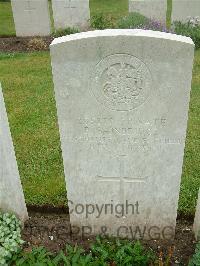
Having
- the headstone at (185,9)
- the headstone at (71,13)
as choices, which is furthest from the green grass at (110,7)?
the headstone at (185,9)

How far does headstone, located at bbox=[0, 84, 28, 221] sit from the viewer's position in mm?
3430

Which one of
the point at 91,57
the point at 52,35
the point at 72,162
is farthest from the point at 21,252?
the point at 52,35

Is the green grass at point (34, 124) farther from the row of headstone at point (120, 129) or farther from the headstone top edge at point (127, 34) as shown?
the headstone top edge at point (127, 34)

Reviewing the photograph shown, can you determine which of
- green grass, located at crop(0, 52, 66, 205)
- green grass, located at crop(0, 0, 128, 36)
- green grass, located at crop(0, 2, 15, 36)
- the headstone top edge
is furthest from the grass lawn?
green grass, located at crop(0, 0, 128, 36)

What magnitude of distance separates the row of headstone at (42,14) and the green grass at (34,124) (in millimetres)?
1896

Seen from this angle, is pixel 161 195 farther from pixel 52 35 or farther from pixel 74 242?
pixel 52 35

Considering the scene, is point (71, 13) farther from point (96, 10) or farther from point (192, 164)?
point (192, 164)

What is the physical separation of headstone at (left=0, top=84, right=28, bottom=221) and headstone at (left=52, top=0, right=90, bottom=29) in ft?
27.6

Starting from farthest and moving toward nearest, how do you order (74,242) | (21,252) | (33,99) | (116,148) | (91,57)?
(33,99)
(74,242)
(21,252)
(116,148)
(91,57)

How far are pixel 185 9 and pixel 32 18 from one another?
174 inches

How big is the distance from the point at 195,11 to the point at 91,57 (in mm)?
8863

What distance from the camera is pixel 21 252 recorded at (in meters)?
3.72

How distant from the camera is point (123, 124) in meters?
3.29

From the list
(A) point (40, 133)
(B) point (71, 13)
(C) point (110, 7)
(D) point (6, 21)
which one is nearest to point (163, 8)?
(B) point (71, 13)
